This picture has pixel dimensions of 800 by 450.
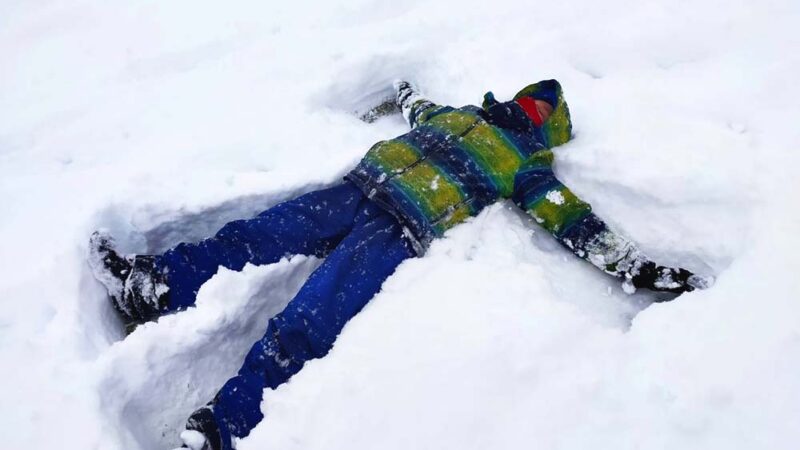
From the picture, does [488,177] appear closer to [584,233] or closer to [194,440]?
[584,233]

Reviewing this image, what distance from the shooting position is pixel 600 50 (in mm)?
3371

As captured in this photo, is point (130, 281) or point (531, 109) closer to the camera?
point (130, 281)

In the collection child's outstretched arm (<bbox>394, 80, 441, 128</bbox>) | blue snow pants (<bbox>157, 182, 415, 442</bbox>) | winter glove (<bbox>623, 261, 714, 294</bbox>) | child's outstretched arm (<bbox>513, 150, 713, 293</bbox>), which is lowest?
winter glove (<bbox>623, 261, 714, 294</bbox>)

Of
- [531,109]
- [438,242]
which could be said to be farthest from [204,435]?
[531,109]

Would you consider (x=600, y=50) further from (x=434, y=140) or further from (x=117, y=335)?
(x=117, y=335)

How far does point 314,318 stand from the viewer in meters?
2.17

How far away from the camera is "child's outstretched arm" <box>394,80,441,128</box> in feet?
9.98

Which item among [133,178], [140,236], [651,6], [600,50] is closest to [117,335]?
[140,236]

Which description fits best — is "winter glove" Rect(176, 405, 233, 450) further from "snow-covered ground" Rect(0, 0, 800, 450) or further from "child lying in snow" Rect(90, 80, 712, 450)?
"snow-covered ground" Rect(0, 0, 800, 450)

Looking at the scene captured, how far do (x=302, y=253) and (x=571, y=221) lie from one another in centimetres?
120

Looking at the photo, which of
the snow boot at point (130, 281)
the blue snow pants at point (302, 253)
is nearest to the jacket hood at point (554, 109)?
the blue snow pants at point (302, 253)

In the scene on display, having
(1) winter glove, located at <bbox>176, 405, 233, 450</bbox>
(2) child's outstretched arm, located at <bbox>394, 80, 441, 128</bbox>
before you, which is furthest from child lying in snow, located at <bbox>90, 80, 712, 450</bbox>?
(2) child's outstretched arm, located at <bbox>394, 80, 441, 128</bbox>

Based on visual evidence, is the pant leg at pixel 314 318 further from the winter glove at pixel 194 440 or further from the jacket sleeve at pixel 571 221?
the jacket sleeve at pixel 571 221

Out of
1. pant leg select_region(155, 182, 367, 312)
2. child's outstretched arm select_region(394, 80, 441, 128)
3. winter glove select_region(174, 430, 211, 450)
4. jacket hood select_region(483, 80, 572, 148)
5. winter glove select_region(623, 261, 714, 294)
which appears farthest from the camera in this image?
child's outstretched arm select_region(394, 80, 441, 128)
